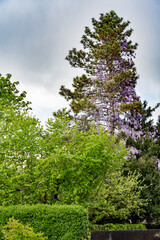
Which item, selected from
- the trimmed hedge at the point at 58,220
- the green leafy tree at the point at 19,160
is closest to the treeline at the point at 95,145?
the green leafy tree at the point at 19,160

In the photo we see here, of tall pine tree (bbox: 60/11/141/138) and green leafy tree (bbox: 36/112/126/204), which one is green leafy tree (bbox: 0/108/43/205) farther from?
tall pine tree (bbox: 60/11/141/138)

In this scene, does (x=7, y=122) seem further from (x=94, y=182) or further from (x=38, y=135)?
(x=94, y=182)

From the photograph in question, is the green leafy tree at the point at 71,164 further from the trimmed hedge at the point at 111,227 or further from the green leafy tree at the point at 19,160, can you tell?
the trimmed hedge at the point at 111,227

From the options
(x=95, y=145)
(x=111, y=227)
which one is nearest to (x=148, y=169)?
(x=111, y=227)

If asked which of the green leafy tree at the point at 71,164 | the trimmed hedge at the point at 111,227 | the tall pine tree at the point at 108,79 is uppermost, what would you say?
the tall pine tree at the point at 108,79

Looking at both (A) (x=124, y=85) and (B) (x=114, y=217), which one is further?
(A) (x=124, y=85)

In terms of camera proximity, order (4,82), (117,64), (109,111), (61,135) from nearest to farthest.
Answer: (61,135)
(4,82)
(109,111)
(117,64)

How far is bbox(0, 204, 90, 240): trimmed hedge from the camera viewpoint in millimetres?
10602

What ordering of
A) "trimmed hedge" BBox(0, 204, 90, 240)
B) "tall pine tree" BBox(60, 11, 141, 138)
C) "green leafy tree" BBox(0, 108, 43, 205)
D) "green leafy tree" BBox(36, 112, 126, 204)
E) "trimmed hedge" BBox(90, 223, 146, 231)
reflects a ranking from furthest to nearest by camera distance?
"tall pine tree" BBox(60, 11, 141, 138)
"trimmed hedge" BBox(90, 223, 146, 231)
"green leafy tree" BBox(0, 108, 43, 205)
"green leafy tree" BBox(36, 112, 126, 204)
"trimmed hedge" BBox(0, 204, 90, 240)

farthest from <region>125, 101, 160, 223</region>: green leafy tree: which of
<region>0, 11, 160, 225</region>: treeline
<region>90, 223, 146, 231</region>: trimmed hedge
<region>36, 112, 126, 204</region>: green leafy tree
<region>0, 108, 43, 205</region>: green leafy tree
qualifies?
<region>0, 108, 43, 205</region>: green leafy tree

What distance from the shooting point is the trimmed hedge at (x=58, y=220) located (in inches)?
417

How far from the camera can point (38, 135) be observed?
1368 cm

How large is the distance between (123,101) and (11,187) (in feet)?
54.2

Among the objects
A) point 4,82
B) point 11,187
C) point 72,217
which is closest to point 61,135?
point 11,187
